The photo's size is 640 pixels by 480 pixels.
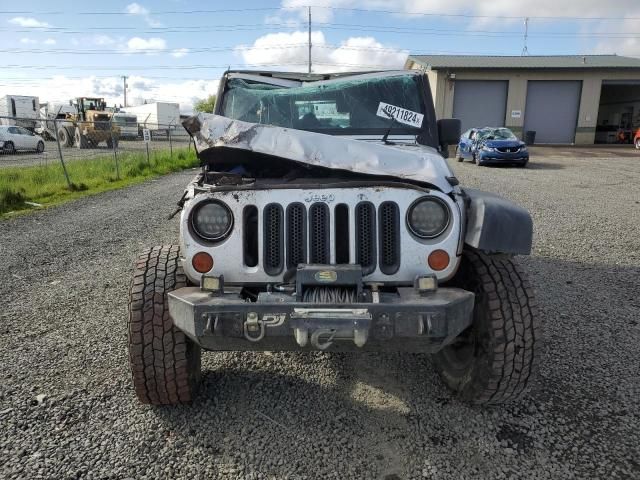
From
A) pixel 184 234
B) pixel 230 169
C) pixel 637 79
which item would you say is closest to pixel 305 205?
pixel 184 234

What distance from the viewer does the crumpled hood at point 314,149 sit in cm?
271

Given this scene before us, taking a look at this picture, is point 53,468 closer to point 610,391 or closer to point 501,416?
point 501,416

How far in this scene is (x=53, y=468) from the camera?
2.36m

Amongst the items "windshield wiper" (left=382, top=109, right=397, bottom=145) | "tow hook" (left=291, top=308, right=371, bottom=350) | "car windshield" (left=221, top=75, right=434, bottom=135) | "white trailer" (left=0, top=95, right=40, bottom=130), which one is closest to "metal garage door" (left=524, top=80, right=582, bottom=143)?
"car windshield" (left=221, top=75, right=434, bottom=135)

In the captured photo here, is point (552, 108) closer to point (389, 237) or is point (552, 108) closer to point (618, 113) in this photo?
point (618, 113)

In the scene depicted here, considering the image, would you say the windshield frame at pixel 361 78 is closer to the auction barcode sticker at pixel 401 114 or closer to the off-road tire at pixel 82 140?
the auction barcode sticker at pixel 401 114

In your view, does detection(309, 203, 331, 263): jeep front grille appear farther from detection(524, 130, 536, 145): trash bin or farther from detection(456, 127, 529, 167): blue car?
detection(524, 130, 536, 145): trash bin

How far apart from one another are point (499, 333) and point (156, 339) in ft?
5.81

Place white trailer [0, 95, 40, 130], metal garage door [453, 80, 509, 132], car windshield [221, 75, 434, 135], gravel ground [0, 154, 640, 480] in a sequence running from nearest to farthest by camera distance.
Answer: gravel ground [0, 154, 640, 480], car windshield [221, 75, 434, 135], metal garage door [453, 80, 509, 132], white trailer [0, 95, 40, 130]

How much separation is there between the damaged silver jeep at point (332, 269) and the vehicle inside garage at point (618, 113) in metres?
35.0

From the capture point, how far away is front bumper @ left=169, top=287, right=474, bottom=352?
2205 mm

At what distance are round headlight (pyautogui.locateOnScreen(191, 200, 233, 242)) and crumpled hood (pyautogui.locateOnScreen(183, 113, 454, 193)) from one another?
44 cm

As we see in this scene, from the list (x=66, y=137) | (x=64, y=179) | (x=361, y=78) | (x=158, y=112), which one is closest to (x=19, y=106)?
(x=158, y=112)

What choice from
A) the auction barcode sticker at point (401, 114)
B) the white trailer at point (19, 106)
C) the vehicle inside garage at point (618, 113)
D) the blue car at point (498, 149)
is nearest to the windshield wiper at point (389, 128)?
the auction barcode sticker at point (401, 114)
